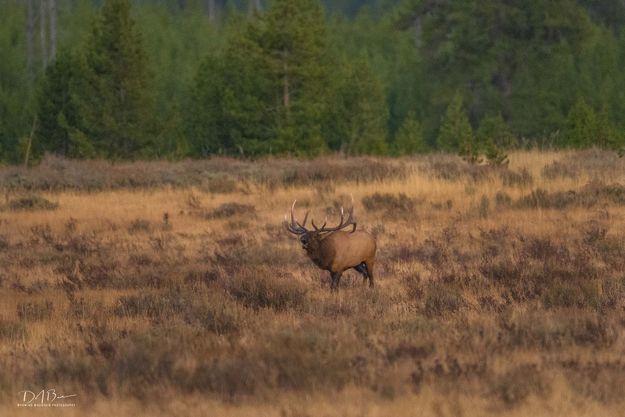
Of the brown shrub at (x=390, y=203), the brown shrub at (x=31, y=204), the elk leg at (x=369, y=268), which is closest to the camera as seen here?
the elk leg at (x=369, y=268)

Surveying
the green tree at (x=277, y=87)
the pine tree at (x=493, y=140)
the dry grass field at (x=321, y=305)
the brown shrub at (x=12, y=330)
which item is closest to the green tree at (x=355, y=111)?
the green tree at (x=277, y=87)

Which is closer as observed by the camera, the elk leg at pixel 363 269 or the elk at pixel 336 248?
the elk at pixel 336 248

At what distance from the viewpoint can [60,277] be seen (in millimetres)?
12734

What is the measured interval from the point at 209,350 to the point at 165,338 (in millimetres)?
452

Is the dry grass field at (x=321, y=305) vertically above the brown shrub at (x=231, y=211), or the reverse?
the dry grass field at (x=321, y=305)

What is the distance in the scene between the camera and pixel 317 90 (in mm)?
35750

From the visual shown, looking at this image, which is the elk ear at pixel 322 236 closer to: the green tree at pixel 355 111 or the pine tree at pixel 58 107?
the pine tree at pixel 58 107

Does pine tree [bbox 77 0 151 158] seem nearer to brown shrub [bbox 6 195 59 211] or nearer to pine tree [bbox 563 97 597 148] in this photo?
pine tree [bbox 563 97 597 148]

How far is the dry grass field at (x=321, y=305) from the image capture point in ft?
23.0

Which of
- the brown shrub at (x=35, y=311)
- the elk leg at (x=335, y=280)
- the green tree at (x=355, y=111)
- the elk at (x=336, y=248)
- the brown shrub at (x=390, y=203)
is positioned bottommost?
the green tree at (x=355, y=111)

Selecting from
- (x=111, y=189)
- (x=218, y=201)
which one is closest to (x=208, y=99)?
(x=111, y=189)

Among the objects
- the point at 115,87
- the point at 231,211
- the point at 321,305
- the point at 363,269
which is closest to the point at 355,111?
the point at 115,87

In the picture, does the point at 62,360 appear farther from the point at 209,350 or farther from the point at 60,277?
the point at 60,277

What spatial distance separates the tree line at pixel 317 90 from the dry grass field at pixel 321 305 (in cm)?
630
